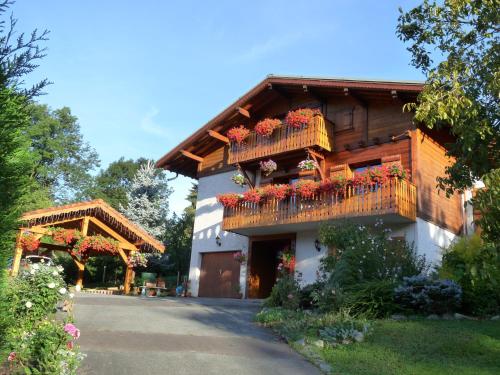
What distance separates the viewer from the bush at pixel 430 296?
391 inches

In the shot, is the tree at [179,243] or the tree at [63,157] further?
the tree at [63,157]

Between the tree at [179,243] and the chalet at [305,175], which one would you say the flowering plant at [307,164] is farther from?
the tree at [179,243]

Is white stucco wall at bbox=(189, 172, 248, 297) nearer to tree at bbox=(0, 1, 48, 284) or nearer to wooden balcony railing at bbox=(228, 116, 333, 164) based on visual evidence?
wooden balcony railing at bbox=(228, 116, 333, 164)

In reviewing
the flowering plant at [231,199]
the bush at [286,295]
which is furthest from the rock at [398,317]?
the flowering plant at [231,199]

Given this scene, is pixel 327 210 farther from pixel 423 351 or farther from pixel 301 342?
pixel 423 351

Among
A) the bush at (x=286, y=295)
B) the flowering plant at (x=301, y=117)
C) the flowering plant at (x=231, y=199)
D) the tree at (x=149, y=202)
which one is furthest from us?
the tree at (x=149, y=202)

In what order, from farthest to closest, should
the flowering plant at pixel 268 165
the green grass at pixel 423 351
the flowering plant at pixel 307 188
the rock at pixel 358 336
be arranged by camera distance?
the flowering plant at pixel 268 165 → the flowering plant at pixel 307 188 → the rock at pixel 358 336 → the green grass at pixel 423 351

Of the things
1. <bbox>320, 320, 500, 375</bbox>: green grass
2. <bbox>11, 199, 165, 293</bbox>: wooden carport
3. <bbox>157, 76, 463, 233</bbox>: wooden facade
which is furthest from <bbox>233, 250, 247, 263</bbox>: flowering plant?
<bbox>320, 320, 500, 375</bbox>: green grass

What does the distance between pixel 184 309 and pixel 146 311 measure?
4.36 ft

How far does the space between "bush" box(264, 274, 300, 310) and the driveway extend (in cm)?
103

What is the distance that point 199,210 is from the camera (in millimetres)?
21422

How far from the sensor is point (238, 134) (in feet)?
62.8

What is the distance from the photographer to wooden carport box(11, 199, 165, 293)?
56.6ft

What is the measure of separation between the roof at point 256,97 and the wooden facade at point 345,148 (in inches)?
1.6
